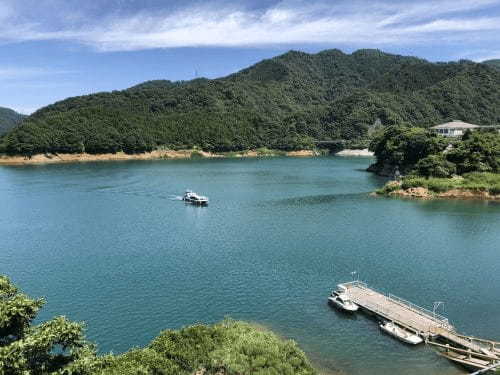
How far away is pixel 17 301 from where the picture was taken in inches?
774

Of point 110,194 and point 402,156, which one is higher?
point 402,156

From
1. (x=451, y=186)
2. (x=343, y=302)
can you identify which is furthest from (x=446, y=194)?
(x=343, y=302)

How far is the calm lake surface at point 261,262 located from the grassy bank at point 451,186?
5322 millimetres

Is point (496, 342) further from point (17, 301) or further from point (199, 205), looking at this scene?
point (199, 205)

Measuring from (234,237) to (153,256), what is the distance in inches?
479

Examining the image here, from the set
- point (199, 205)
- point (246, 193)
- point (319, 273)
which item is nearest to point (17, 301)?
point (319, 273)

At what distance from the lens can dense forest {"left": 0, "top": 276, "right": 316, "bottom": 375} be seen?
61.2 ft

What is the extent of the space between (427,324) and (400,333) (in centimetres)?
242

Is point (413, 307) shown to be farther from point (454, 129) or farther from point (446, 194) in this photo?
point (454, 129)

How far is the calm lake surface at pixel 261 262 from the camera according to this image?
33156 millimetres

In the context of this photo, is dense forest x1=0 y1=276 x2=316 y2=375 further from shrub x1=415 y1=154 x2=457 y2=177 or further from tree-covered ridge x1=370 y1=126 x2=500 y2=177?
tree-covered ridge x1=370 y1=126 x2=500 y2=177

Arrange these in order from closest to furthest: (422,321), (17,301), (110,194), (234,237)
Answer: (17,301)
(422,321)
(234,237)
(110,194)

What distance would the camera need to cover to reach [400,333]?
31797mm

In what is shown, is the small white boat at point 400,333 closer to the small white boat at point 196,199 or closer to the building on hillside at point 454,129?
the small white boat at point 196,199
